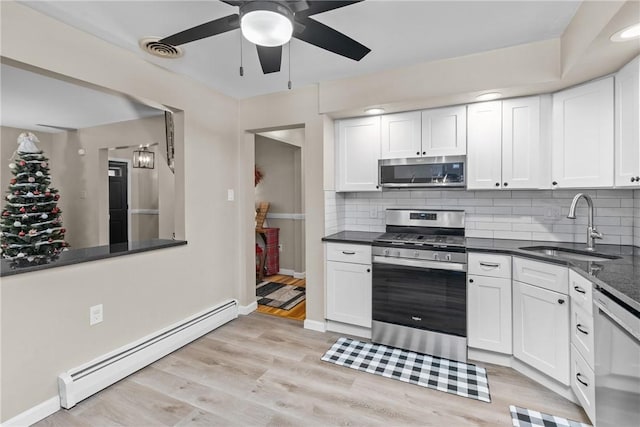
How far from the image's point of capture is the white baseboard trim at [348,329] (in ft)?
9.68

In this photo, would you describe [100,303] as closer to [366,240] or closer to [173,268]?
[173,268]

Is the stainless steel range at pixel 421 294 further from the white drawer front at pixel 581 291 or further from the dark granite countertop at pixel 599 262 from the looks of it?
the white drawer front at pixel 581 291

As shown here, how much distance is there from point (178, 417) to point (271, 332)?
1264 millimetres

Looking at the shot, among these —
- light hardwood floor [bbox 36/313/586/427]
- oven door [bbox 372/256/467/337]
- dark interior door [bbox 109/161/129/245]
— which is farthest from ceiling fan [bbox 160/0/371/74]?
dark interior door [bbox 109/161/129/245]

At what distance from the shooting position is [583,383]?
183 centimetres

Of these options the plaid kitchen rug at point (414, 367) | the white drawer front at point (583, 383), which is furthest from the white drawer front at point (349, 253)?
the white drawer front at point (583, 383)

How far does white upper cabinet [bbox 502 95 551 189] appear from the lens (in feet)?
8.14

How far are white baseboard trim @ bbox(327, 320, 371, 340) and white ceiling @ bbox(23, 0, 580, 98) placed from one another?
238 centimetres

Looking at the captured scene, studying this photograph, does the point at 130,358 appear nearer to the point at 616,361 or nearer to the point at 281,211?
the point at 616,361

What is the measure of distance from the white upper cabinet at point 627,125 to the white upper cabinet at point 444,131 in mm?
975

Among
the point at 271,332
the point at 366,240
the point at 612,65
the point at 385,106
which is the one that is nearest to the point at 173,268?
the point at 271,332

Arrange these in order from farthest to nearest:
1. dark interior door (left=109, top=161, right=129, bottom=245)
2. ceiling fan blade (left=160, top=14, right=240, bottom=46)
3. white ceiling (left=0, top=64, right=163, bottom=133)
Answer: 1. dark interior door (left=109, top=161, right=129, bottom=245)
2. white ceiling (left=0, top=64, right=163, bottom=133)
3. ceiling fan blade (left=160, top=14, right=240, bottom=46)

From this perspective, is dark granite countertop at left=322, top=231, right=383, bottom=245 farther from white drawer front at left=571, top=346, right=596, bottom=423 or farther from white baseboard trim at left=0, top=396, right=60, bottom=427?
white baseboard trim at left=0, top=396, right=60, bottom=427

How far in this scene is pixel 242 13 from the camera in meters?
1.38
